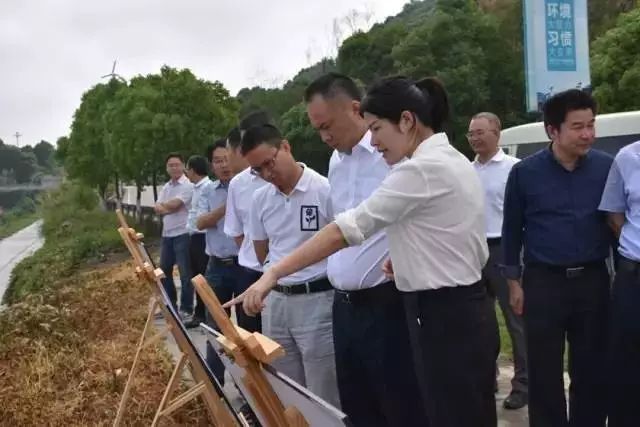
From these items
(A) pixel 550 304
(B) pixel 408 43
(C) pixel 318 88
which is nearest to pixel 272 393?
(C) pixel 318 88

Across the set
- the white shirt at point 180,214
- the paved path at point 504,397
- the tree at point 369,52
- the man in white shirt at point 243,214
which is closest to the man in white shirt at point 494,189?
the paved path at point 504,397

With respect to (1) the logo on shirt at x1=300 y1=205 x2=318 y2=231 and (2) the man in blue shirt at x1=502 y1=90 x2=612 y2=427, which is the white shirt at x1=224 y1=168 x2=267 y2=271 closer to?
(1) the logo on shirt at x1=300 y1=205 x2=318 y2=231

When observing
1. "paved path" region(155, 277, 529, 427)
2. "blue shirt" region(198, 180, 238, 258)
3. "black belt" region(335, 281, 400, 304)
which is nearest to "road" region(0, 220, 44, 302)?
"blue shirt" region(198, 180, 238, 258)

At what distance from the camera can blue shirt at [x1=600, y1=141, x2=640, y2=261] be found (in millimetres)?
3096

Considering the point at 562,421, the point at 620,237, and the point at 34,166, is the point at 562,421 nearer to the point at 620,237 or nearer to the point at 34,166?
the point at 620,237

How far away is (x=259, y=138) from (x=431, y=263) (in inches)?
47.3

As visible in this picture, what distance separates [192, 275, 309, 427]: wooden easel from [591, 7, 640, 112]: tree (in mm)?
14006

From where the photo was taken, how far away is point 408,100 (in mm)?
2492

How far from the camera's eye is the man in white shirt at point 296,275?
10.7ft

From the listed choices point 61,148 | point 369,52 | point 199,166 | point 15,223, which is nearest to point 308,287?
point 199,166

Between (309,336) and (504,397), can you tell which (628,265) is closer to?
(309,336)

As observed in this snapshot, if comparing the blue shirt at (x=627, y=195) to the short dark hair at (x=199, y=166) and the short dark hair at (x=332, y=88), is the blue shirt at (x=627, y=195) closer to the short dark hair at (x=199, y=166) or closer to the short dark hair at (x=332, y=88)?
the short dark hair at (x=332, y=88)

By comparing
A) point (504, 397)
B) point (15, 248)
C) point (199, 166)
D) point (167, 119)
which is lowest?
point (15, 248)

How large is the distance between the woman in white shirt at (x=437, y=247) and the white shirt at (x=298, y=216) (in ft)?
2.73
